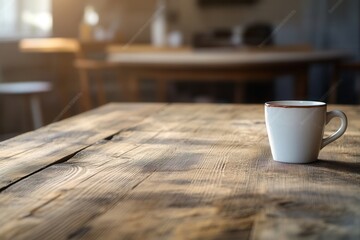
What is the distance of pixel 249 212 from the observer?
1.84 feet

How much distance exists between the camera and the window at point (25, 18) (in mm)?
5234

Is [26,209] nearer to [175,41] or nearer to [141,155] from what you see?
[141,155]

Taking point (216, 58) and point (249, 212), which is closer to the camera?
point (249, 212)

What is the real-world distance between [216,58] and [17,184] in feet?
7.01

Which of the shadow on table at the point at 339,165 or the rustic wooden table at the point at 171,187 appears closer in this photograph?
the rustic wooden table at the point at 171,187

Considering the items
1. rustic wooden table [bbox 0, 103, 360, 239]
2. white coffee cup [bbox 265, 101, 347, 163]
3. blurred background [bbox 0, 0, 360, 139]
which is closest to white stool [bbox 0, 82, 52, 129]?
blurred background [bbox 0, 0, 360, 139]

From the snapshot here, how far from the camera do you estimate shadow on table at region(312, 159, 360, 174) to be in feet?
2.45

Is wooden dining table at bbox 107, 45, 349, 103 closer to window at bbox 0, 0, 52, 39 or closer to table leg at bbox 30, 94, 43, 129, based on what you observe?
table leg at bbox 30, 94, 43, 129

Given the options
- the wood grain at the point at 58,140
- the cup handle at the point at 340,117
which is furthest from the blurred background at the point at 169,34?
the cup handle at the point at 340,117

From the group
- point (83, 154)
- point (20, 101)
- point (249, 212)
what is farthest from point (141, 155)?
point (20, 101)

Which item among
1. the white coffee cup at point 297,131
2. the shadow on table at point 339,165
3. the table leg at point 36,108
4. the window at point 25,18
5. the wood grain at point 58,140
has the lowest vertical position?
the table leg at point 36,108

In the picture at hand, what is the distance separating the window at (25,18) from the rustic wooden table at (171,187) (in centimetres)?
444

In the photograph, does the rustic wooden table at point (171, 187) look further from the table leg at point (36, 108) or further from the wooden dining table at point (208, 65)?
the table leg at point (36, 108)

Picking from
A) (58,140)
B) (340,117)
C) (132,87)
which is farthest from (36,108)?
(340,117)
